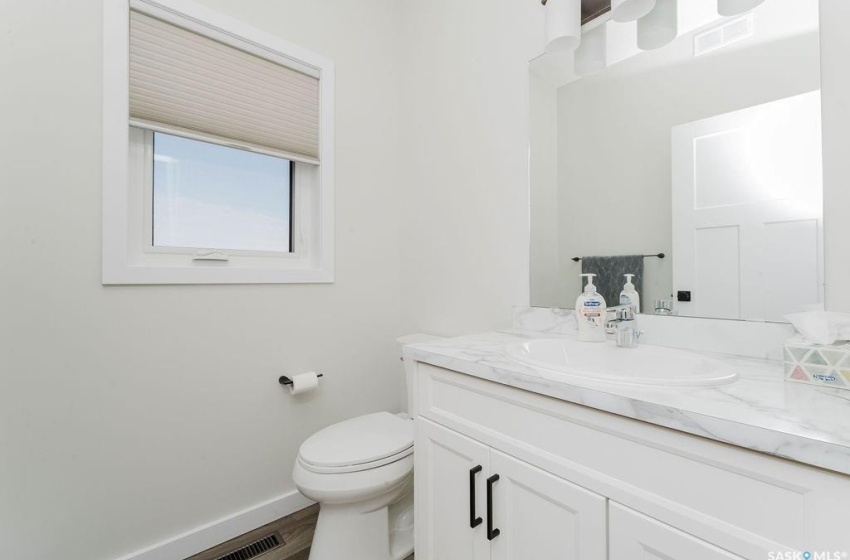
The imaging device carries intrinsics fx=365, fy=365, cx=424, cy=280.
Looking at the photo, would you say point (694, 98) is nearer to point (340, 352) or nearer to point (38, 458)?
point (340, 352)

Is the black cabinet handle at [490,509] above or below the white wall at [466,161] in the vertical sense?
below

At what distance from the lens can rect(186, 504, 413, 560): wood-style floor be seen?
1.38 metres

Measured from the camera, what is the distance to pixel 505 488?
85cm

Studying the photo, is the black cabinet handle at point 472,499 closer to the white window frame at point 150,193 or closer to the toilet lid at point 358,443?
the toilet lid at point 358,443

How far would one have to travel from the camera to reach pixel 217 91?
4.82 ft

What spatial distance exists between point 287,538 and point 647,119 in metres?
2.02

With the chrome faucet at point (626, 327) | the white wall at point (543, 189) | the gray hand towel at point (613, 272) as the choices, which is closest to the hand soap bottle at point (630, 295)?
the gray hand towel at point (613, 272)

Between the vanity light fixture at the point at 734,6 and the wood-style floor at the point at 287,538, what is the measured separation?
79.3 inches

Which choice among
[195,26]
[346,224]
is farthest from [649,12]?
[195,26]

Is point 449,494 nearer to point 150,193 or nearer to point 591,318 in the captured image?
point 591,318

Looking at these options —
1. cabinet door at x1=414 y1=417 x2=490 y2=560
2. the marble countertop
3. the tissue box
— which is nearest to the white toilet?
cabinet door at x1=414 y1=417 x2=490 y2=560

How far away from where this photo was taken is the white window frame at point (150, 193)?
1243 mm

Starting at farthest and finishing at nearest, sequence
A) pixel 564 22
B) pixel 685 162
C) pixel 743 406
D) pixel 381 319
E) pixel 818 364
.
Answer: pixel 381 319 → pixel 564 22 → pixel 685 162 → pixel 818 364 → pixel 743 406

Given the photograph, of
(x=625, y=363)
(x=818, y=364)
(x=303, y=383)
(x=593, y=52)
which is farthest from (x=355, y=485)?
(x=593, y=52)
